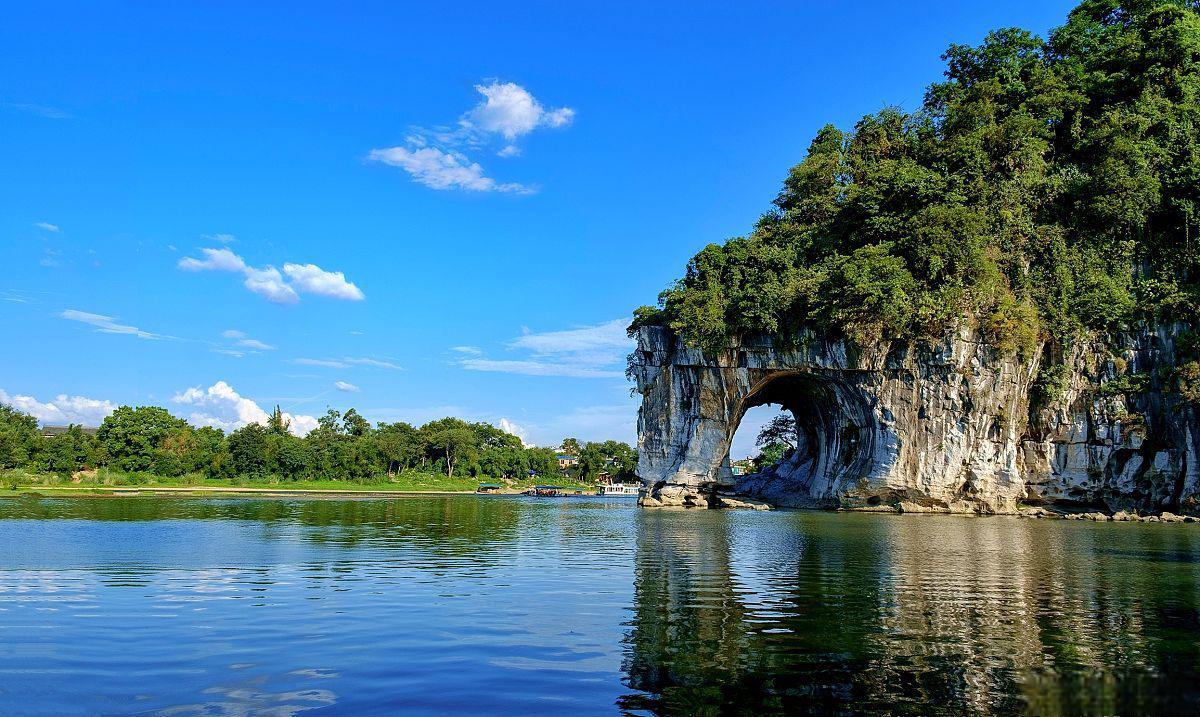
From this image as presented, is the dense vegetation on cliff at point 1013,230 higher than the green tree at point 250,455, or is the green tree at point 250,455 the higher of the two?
the dense vegetation on cliff at point 1013,230

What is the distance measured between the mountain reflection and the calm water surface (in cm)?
4

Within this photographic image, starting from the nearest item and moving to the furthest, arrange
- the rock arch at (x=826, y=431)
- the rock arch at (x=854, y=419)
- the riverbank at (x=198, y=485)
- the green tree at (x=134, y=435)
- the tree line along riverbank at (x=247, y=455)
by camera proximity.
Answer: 1. the rock arch at (x=854, y=419)
2. the rock arch at (x=826, y=431)
3. the riverbank at (x=198, y=485)
4. the tree line along riverbank at (x=247, y=455)
5. the green tree at (x=134, y=435)

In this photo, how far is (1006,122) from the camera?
42375 millimetres

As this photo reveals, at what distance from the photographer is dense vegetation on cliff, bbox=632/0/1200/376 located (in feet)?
128

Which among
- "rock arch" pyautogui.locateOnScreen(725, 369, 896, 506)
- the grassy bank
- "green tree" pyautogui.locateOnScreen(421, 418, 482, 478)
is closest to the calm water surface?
"rock arch" pyautogui.locateOnScreen(725, 369, 896, 506)

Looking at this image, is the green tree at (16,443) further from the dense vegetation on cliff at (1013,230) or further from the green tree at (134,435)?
the dense vegetation on cliff at (1013,230)

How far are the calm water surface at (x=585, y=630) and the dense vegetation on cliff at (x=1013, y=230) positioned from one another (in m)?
22.4

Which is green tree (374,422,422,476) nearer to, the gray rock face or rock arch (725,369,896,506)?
rock arch (725,369,896,506)

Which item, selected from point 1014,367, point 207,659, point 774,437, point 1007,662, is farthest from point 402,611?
point 774,437

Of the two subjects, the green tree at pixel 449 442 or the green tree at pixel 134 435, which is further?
the green tree at pixel 449 442

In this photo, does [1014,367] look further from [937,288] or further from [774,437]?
[774,437]

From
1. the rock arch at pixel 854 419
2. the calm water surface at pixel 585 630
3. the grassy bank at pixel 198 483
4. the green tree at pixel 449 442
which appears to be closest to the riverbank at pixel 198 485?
the grassy bank at pixel 198 483

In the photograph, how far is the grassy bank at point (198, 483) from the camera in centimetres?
5479

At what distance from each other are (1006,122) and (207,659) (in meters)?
46.5
